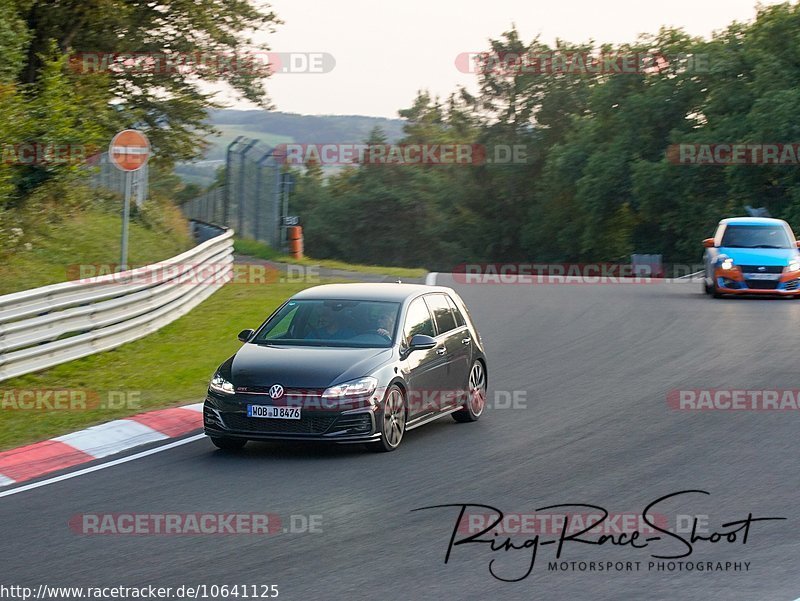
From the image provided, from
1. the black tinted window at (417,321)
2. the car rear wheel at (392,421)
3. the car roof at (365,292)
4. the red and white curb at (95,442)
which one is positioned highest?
the car roof at (365,292)

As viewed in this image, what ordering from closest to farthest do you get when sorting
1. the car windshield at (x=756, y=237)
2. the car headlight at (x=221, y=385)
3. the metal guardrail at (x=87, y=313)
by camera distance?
the car headlight at (x=221, y=385)
the metal guardrail at (x=87, y=313)
the car windshield at (x=756, y=237)

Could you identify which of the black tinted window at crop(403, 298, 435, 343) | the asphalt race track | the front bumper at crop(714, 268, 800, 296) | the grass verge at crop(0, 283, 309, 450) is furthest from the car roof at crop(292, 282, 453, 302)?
the front bumper at crop(714, 268, 800, 296)

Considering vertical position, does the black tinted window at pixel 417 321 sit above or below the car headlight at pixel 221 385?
above

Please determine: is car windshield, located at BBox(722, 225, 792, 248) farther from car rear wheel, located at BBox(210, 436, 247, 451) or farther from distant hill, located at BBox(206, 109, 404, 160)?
distant hill, located at BBox(206, 109, 404, 160)

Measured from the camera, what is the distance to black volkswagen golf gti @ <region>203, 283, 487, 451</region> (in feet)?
34.5

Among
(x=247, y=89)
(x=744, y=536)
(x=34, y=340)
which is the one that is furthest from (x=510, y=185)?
(x=744, y=536)

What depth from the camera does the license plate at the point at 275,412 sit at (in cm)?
1047

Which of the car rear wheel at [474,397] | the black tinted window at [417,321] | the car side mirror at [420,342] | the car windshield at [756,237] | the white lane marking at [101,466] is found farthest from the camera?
the car windshield at [756,237]

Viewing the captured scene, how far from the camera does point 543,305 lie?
2433 centimetres

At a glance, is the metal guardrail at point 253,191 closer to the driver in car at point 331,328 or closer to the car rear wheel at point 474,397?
the car rear wheel at point 474,397

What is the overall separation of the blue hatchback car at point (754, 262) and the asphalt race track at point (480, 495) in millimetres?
9479

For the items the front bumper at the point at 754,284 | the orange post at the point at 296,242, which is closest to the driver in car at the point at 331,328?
the front bumper at the point at 754,284

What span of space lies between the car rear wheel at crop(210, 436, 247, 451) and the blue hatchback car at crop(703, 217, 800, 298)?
1664 centimetres

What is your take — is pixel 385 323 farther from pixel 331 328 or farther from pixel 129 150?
pixel 129 150
